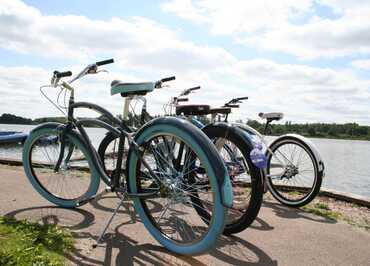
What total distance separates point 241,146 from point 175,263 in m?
1.24

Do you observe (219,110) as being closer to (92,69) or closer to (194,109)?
(194,109)

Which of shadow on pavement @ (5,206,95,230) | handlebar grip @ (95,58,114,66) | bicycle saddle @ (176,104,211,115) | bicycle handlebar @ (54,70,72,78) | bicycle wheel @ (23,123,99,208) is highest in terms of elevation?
handlebar grip @ (95,58,114,66)

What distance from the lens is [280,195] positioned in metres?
4.94

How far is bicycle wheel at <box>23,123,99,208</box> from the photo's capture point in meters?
3.80

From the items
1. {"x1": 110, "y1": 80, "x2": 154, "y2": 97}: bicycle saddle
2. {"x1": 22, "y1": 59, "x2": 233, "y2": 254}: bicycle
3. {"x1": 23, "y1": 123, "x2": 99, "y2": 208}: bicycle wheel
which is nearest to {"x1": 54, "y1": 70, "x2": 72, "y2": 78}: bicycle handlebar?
{"x1": 22, "y1": 59, "x2": 233, "y2": 254}: bicycle

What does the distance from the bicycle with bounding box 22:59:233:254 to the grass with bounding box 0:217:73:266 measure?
1.16 ft

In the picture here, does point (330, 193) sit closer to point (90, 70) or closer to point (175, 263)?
point (175, 263)

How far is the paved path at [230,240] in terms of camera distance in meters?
2.76

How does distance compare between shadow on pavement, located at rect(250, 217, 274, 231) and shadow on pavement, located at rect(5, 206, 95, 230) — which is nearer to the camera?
shadow on pavement, located at rect(5, 206, 95, 230)

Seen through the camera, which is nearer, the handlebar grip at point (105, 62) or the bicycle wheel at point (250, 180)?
the bicycle wheel at point (250, 180)

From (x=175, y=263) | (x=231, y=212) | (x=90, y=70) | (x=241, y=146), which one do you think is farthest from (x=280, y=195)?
(x=90, y=70)

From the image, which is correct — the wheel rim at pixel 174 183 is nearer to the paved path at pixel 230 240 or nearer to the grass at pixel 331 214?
the paved path at pixel 230 240

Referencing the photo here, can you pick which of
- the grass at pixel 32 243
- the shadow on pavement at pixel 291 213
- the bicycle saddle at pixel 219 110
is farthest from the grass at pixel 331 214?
the grass at pixel 32 243

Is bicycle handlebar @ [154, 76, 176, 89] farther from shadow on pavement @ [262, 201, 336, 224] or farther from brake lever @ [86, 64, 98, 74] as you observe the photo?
shadow on pavement @ [262, 201, 336, 224]
